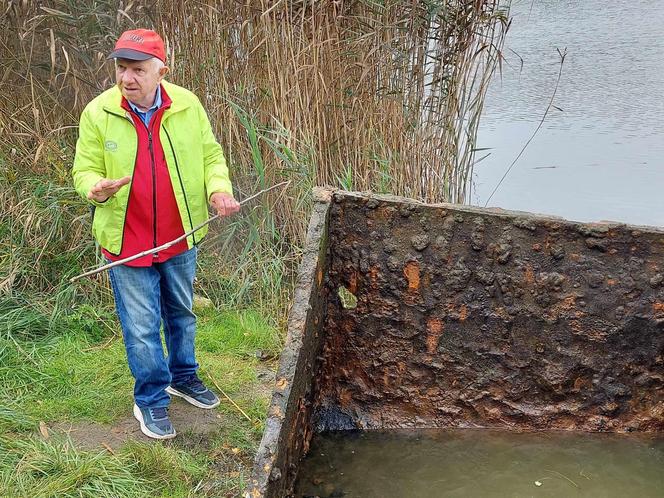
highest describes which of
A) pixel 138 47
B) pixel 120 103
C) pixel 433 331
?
pixel 138 47

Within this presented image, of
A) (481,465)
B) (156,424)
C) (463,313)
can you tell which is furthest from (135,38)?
(481,465)

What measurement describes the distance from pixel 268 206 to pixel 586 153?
2.99 m

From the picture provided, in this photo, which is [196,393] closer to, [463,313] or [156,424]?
[156,424]

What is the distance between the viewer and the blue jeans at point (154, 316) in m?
2.56

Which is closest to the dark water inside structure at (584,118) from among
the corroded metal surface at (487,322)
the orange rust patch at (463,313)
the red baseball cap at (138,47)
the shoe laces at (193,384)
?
the corroded metal surface at (487,322)

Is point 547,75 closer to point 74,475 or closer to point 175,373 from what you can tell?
point 175,373

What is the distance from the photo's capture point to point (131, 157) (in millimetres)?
2410

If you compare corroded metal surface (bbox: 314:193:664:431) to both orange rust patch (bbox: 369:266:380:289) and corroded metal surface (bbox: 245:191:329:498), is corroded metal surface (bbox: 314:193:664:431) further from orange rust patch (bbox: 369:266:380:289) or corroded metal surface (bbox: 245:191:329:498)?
corroded metal surface (bbox: 245:191:329:498)

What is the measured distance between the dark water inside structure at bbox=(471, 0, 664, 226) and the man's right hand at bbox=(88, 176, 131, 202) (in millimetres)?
2544

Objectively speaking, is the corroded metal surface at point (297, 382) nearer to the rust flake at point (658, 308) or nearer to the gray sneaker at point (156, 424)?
the gray sneaker at point (156, 424)

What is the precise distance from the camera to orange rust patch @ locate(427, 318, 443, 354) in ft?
9.11

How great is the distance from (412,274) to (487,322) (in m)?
0.32

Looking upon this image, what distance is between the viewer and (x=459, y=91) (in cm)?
402

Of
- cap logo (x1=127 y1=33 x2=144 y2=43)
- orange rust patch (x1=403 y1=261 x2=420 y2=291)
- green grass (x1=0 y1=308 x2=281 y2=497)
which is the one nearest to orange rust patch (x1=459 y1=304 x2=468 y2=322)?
orange rust patch (x1=403 y1=261 x2=420 y2=291)
